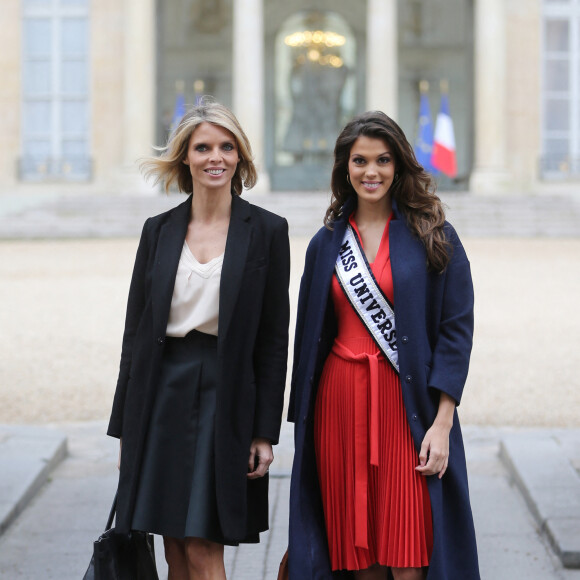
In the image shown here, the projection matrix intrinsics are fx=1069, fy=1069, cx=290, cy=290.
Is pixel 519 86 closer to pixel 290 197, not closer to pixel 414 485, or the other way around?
pixel 290 197

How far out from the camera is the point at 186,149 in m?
2.99

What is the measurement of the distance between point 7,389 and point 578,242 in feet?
41.8

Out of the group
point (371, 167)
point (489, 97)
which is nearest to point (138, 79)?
point (489, 97)

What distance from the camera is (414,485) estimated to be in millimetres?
2861

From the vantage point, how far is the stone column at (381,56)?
2252cm

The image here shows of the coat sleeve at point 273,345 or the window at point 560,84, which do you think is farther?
the window at point 560,84

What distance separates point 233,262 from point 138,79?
21.1 meters

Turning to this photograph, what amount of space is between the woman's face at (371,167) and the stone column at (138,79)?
66.9ft

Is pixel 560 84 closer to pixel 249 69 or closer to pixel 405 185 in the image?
pixel 249 69

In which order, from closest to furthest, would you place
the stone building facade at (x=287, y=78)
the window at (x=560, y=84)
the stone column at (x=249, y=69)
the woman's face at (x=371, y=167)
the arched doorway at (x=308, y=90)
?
the woman's face at (x=371, y=167) < the stone column at (x=249, y=69) < the stone building facade at (x=287, y=78) < the window at (x=560, y=84) < the arched doorway at (x=308, y=90)

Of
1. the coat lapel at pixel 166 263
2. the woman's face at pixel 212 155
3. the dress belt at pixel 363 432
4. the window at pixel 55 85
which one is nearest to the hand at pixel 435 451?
the dress belt at pixel 363 432

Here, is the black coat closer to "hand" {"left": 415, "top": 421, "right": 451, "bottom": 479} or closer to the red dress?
the red dress

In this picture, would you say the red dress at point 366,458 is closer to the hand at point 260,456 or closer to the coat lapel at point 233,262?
the hand at point 260,456

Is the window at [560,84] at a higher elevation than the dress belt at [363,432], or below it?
higher
